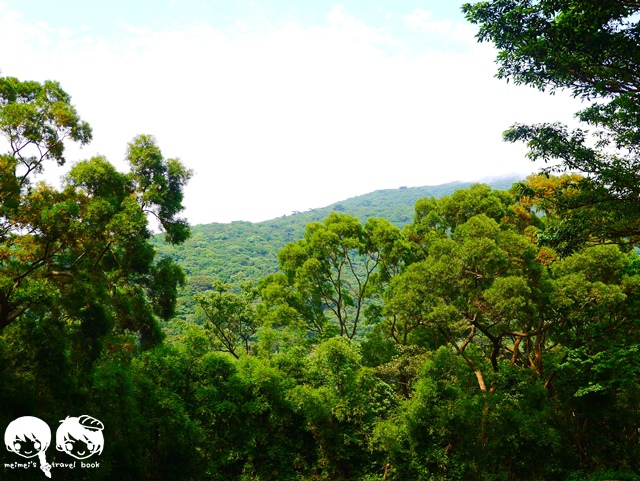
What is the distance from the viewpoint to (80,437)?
7391 mm

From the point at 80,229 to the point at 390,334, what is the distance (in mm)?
11210

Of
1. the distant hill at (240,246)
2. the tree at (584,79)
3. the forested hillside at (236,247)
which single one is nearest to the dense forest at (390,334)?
the tree at (584,79)

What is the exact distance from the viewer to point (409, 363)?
13.3 metres

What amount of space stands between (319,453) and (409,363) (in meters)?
3.85

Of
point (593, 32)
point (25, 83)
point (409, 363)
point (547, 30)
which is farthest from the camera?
point (409, 363)

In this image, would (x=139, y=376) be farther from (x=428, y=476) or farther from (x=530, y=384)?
(x=530, y=384)

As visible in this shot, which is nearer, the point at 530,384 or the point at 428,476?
the point at 428,476

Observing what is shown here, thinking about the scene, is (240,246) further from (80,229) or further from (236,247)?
(80,229)

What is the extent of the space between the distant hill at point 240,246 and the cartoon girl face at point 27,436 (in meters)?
36.2

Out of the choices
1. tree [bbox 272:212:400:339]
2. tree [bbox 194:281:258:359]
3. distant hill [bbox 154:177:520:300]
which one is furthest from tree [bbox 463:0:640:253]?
distant hill [bbox 154:177:520:300]

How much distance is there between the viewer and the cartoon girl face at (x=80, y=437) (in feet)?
23.0

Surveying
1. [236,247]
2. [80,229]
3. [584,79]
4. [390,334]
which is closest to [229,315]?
[390,334]

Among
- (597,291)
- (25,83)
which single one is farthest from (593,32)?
(25,83)

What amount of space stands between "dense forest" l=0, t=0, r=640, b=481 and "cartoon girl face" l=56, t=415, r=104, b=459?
5cm
